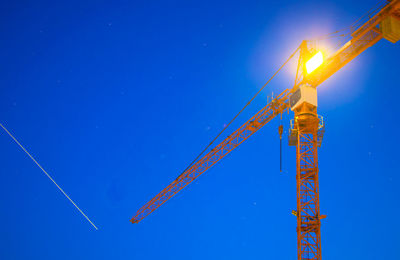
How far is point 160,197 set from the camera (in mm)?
60906

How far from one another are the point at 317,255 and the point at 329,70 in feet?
59.3

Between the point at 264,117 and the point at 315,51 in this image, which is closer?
the point at 315,51

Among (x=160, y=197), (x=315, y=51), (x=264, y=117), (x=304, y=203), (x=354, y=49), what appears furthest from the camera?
(x=160, y=197)

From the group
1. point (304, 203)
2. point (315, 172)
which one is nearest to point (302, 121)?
point (315, 172)

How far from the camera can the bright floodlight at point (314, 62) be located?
1391 inches

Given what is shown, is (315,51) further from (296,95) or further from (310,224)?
(310,224)

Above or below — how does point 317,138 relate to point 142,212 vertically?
below

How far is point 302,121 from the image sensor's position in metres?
34.8

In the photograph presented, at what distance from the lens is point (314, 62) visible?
118 ft

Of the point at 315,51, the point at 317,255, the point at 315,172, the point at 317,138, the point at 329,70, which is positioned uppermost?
the point at 315,51

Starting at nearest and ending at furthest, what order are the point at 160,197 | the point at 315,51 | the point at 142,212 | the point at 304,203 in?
the point at 304,203 < the point at 315,51 < the point at 160,197 < the point at 142,212

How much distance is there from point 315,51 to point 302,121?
8306 mm

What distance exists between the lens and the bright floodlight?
35344 millimetres

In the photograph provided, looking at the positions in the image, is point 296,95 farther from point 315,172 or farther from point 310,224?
point 310,224
